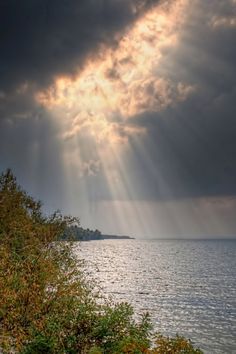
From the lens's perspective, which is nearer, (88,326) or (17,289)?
(88,326)

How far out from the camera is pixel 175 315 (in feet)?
268

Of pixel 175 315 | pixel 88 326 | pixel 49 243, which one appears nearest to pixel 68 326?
pixel 88 326

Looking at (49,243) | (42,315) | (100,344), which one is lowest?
(100,344)

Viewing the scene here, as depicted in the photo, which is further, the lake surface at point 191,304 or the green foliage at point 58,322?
the lake surface at point 191,304

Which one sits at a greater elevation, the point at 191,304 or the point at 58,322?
the point at 58,322

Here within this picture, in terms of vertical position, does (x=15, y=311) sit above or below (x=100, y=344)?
above

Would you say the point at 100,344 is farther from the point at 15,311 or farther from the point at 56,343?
the point at 15,311

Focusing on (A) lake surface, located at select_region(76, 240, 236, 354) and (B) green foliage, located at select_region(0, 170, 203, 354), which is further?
(A) lake surface, located at select_region(76, 240, 236, 354)

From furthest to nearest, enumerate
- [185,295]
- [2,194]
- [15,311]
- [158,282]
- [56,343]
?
[158,282], [185,295], [2,194], [15,311], [56,343]

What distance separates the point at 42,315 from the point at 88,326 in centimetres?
443

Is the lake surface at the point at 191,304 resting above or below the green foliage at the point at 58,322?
below

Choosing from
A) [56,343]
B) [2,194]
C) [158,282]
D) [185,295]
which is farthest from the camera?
[158,282]

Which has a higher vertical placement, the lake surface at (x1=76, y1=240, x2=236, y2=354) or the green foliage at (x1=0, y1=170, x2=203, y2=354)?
the green foliage at (x1=0, y1=170, x2=203, y2=354)

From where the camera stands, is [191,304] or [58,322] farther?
[191,304]
